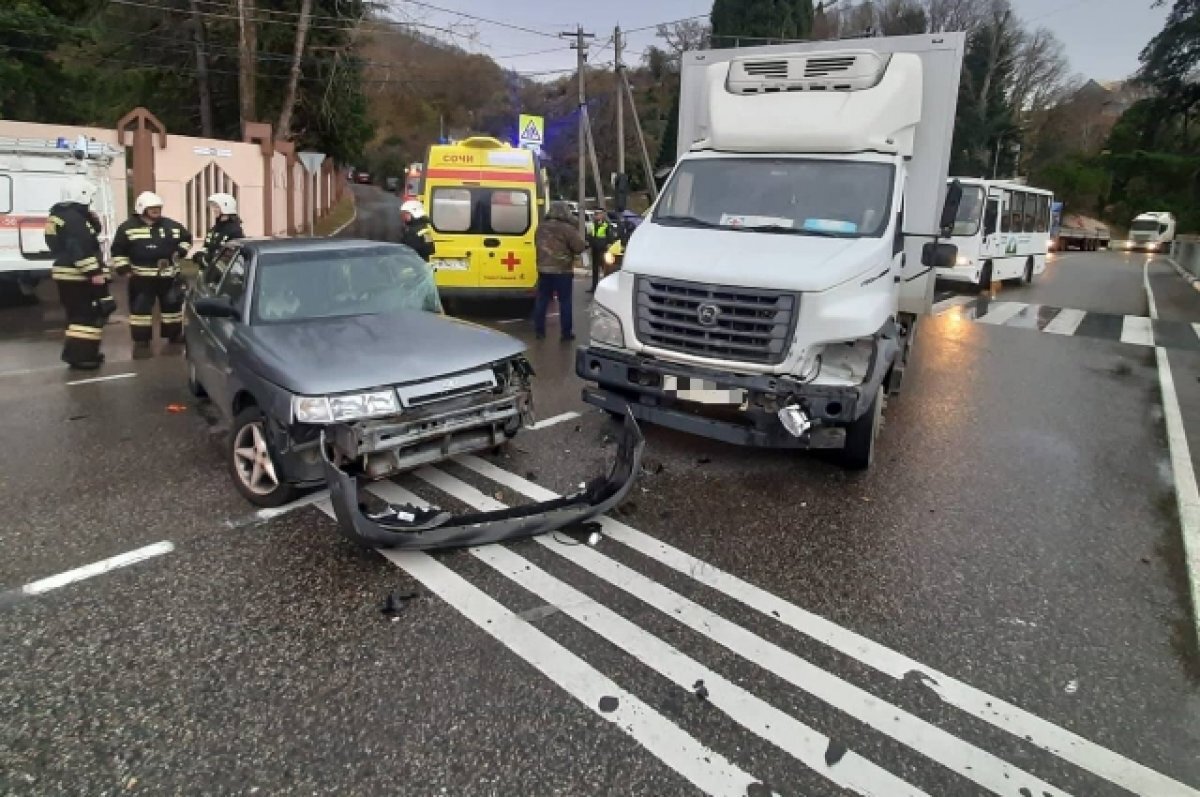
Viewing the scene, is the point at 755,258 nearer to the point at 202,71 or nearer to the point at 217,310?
the point at 217,310

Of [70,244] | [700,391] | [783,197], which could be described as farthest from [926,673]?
[70,244]

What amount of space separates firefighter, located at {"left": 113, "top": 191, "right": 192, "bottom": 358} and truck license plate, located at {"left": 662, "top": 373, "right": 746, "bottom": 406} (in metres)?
6.20

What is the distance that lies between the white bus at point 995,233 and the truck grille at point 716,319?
1207 centimetres

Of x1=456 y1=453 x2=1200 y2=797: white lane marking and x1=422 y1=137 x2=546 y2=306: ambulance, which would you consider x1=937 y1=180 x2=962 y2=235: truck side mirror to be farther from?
x1=422 y1=137 x2=546 y2=306: ambulance

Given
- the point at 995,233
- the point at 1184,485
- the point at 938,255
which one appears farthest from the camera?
the point at 995,233

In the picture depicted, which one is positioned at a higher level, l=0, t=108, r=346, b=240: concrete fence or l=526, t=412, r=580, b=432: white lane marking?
l=0, t=108, r=346, b=240: concrete fence

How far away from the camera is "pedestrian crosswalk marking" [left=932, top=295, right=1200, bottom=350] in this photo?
12.8 m

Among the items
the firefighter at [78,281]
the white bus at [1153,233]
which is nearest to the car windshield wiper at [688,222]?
the firefighter at [78,281]

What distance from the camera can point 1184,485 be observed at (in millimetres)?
5789

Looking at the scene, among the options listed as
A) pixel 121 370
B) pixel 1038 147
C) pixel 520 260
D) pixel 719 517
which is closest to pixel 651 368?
pixel 719 517

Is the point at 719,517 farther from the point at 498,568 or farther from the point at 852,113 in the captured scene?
the point at 852,113

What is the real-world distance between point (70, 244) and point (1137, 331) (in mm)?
15843

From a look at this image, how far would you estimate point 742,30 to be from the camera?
48469 millimetres

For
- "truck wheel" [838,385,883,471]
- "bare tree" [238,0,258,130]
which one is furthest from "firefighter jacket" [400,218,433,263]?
"bare tree" [238,0,258,130]
